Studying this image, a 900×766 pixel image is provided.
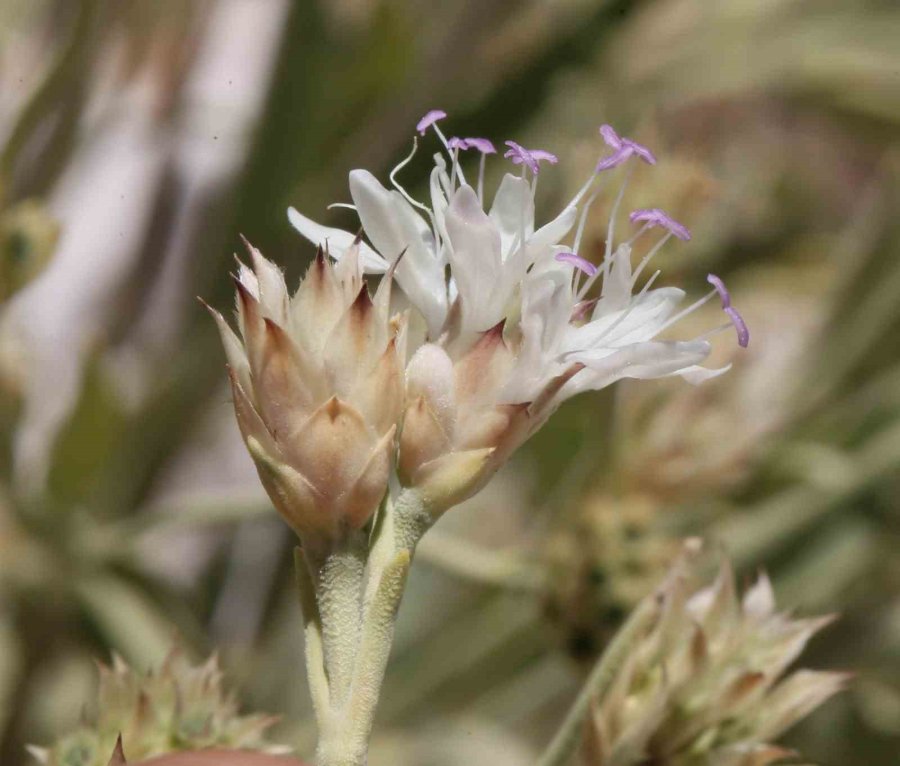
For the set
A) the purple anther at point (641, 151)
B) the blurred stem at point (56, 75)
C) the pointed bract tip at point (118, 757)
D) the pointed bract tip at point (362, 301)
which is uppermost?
the blurred stem at point (56, 75)

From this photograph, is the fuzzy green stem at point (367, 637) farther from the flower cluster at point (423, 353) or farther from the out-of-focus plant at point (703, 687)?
the out-of-focus plant at point (703, 687)

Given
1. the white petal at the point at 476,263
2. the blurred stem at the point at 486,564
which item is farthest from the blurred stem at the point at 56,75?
the white petal at the point at 476,263

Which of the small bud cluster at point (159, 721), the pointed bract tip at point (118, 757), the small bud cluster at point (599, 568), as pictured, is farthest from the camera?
the small bud cluster at point (599, 568)

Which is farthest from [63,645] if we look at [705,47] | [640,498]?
[705,47]

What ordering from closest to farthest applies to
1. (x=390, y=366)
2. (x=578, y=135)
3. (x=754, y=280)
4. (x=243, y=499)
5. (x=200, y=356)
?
(x=390, y=366)
(x=243, y=499)
(x=200, y=356)
(x=578, y=135)
(x=754, y=280)

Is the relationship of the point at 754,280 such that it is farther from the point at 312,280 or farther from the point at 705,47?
the point at 312,280

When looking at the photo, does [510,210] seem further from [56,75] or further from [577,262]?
[56,75]

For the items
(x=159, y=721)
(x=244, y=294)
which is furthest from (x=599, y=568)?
(x=244, y=294)

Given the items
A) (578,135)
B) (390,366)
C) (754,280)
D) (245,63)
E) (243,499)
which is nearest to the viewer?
(390,366)
